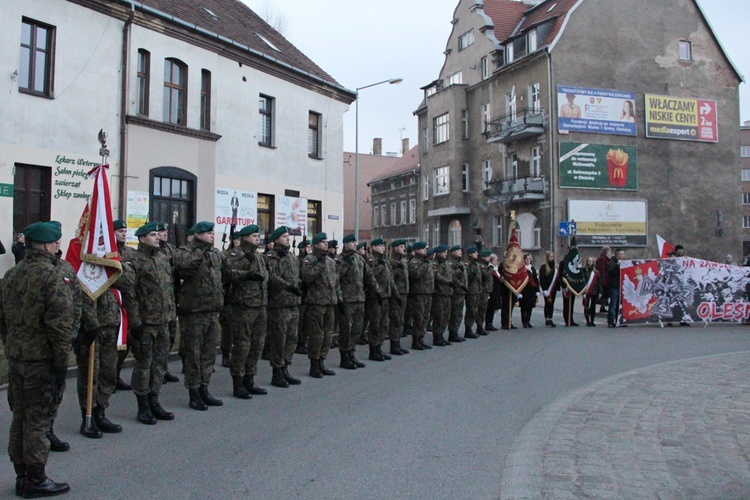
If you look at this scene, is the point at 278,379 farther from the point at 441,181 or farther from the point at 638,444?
the point at 441,181

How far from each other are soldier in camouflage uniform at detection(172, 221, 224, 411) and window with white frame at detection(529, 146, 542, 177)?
3077 cm

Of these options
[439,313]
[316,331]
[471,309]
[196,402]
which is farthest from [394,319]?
[196,402]

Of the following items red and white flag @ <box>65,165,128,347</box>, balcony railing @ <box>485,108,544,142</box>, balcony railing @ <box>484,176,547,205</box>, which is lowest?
→ red and white flag @ <box>65,165,128,347</box>

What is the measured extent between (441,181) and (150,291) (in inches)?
1529

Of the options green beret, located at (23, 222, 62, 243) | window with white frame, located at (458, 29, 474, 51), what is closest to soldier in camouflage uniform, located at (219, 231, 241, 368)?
green beret, located at (23, 222, 62, 243)

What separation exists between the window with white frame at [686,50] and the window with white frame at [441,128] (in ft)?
44.5

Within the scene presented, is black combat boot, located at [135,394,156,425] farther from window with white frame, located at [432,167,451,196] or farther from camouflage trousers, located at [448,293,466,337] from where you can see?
window with white frame, located at [432,167,451,196]

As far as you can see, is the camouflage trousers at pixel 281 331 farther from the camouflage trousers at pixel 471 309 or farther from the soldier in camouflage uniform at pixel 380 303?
the camouflage trousers at pixel 471 309

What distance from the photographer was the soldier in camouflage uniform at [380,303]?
11.8 m

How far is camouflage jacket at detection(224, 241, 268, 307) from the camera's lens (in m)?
8.56

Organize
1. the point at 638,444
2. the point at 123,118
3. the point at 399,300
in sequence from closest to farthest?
the point at 638,444 → the point at 399,300 → the point at 123,118

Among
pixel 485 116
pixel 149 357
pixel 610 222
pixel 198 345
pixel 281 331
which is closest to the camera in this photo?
pixel 149 357

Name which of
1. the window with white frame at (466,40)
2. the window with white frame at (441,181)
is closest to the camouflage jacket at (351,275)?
the window with white frame at (441,181)

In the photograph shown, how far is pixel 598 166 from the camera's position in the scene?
36219mm
